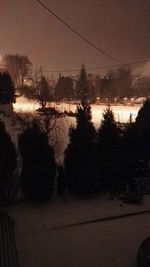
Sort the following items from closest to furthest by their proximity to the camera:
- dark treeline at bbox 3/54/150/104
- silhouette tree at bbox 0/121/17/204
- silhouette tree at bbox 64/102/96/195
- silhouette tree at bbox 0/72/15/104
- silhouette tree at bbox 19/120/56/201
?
silhouette tree at bbox 0/121/17/204, silhouette tree at bbox 19/120/56/201, silhouette tree at bbox 64/102/96/195, silhouette tree at bbox 0/72/15/104, dark treeline at bbox 3/54/150/104

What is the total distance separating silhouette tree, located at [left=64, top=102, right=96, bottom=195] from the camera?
25.8 ft

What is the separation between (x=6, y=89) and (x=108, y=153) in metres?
14.6

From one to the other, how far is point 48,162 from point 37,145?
0.59 metres

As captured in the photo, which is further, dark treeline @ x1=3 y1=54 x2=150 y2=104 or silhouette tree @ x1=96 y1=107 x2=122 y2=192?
dark treeline @ x1=3 y1=54 x2=150 y2=104

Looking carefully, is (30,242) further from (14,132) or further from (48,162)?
(14,132)

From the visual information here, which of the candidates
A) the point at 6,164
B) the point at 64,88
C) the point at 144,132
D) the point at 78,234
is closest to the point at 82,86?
the point at 64,88

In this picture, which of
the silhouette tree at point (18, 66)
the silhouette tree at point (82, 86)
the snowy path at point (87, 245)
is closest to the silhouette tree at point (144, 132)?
the snowy path at point (87, 245)

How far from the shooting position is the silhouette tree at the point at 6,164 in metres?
7.16

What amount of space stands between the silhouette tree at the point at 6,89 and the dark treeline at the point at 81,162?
43.6ft

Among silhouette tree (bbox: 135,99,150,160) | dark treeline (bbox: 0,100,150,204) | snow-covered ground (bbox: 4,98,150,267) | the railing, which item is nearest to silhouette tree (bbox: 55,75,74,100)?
silhouette tree (bbox: 135,99,150,160)

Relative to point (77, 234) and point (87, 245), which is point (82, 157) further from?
point (87, 245)

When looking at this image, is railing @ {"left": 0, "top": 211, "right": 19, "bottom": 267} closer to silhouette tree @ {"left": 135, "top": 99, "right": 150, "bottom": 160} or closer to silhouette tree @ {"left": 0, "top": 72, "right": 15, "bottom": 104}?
silhouette tree @ {"left": 135, "top": 99, "right": 150, "bottom": 160}

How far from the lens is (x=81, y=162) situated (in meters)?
7.90

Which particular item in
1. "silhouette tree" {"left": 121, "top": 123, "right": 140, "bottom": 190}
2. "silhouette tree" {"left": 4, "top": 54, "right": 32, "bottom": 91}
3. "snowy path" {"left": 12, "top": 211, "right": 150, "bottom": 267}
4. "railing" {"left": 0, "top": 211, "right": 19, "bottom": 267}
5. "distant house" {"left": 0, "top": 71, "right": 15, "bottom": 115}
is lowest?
"snowy path" {"left": 12, "top": 211, "right": 150, "bottom": 267}
